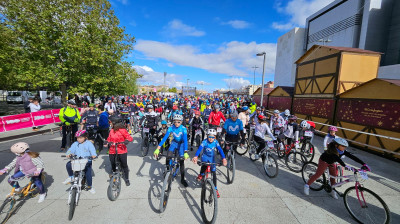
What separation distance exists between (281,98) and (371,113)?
10.5 metres

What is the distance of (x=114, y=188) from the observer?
4273 mm

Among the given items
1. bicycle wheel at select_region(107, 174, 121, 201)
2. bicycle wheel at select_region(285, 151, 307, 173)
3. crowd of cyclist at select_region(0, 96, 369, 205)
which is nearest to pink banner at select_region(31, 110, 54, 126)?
crowd of cyclist at select_region(0, 96, 369, 205)

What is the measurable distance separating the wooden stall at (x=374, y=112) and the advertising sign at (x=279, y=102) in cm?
671

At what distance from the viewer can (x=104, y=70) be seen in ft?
50.2

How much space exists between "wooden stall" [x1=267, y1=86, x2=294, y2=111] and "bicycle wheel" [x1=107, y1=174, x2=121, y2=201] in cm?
1710

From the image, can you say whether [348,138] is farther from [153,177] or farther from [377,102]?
[153,177]

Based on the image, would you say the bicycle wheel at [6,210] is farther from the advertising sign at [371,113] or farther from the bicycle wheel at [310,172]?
the advertising sign at [371,113]

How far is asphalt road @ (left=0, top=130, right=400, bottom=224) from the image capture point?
364 centimetres

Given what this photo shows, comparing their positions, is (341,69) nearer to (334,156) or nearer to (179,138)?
(334,156)

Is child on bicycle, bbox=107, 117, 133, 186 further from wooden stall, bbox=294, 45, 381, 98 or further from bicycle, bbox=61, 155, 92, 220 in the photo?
wooden stall, bbox=294, 45, 381, 98

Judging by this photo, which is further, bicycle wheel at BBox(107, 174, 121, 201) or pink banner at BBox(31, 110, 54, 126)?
pink banner at BBox(31, 110, 54, 126)

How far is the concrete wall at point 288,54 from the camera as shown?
41.7 meters

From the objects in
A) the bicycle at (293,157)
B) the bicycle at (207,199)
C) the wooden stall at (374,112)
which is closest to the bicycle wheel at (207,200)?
the bicycle at (207,199)

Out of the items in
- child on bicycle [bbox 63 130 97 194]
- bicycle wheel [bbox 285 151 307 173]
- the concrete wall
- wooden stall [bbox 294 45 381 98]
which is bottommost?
bicycle wheel [bbox 285 151 307 173]
